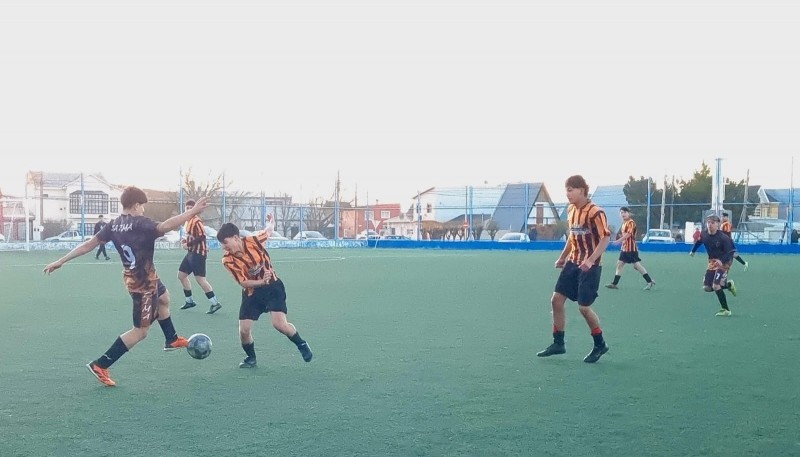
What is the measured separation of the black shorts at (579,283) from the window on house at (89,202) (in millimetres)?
30890

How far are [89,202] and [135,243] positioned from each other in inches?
1289

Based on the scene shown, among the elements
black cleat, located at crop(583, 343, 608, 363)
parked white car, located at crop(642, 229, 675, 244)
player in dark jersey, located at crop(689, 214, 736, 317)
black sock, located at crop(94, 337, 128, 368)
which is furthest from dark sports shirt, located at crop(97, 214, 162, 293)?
parked white car, located at crop(642, 229, 675, 244)

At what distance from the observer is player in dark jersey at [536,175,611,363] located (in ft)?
22.6

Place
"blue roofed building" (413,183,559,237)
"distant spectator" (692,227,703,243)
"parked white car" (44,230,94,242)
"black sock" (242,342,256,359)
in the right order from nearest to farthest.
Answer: "black sock" (242,342,256,359) < "distant spectator" (692,227,703,243) < "parked white car" (44,230,94,242) < "blue roofed building" (413,183,559,237)

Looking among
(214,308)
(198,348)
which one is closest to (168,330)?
(198,348)

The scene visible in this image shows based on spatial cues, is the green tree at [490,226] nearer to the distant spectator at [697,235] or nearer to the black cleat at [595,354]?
the distant spectator at [697,235]

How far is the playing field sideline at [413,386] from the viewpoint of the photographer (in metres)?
4.50

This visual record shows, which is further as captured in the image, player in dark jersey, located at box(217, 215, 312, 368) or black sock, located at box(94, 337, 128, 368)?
player in dark jersey, located at box(217, 215, 312, 368)

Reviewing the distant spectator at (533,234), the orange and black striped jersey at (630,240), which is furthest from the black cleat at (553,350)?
the distant spectator at (533,234)

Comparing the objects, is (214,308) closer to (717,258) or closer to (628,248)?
(717,258)

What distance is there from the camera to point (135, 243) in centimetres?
601

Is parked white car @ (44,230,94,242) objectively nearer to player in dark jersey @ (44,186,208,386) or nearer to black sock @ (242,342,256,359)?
black sock @ (242,342,256,359)

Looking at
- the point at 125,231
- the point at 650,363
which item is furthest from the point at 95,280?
the point at 650,363

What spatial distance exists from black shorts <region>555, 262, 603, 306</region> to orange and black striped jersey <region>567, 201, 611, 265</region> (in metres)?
0.09
